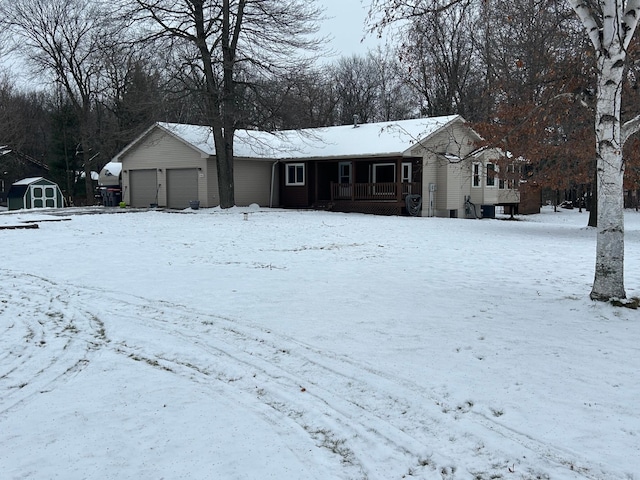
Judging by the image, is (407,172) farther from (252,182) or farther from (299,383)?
(299,383)

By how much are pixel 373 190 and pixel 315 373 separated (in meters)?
22.4

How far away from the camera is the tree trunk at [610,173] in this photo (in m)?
6.84

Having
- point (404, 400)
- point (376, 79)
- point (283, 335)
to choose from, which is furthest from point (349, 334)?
point (376, 79)

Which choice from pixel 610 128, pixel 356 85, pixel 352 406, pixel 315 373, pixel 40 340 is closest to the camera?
pixel 352 406

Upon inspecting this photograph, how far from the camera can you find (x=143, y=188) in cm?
3075

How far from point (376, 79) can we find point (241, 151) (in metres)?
23.6

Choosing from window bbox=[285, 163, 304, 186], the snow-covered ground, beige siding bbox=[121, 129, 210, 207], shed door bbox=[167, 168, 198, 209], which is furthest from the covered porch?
the snow-covered ground

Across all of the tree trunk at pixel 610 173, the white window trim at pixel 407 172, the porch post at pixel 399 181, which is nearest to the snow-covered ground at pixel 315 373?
the tree trunk at pixel 610 173

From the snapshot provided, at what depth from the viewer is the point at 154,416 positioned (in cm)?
407

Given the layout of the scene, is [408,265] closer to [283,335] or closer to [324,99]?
[283,335]

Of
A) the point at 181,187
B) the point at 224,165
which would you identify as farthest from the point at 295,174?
the point at 181,187

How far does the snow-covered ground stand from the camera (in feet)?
11.6

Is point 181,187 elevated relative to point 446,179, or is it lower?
lower

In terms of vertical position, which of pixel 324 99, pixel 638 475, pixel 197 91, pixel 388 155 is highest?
pixel 324 99
